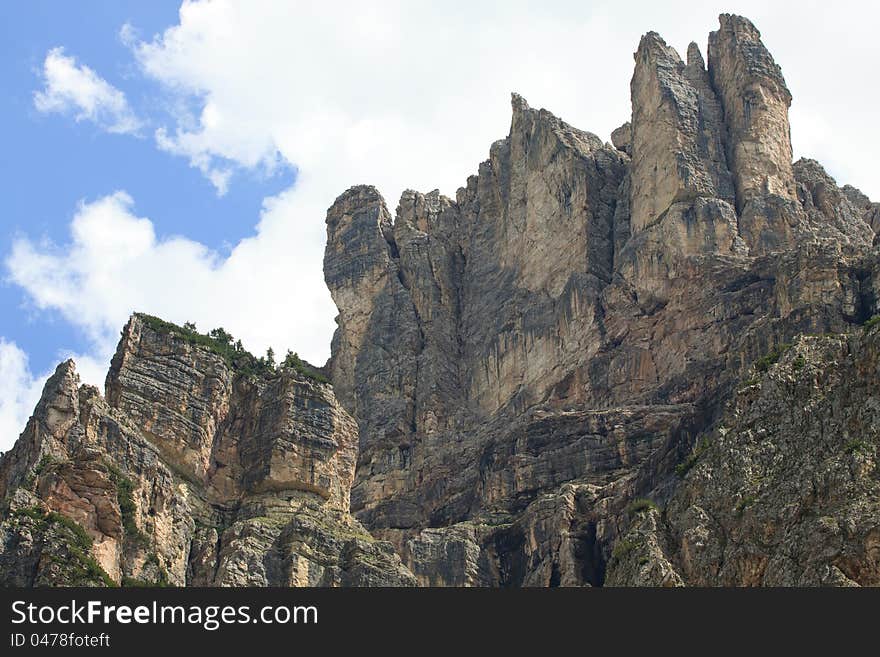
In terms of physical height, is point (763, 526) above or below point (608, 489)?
below

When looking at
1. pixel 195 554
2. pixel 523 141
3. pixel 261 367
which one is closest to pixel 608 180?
pixel 523 141

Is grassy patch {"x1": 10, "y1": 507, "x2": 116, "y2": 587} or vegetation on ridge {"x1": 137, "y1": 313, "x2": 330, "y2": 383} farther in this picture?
vegetation on ridge {"x1": 137, "y1": 313, "x2": 330, "y2": 383}

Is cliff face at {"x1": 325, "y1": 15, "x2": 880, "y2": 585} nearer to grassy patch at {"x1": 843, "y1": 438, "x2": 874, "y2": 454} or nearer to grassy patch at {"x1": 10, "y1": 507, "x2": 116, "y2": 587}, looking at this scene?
grassy patch at {"x1": 843, "y1": 438, "x2": 874, "y2": 454}

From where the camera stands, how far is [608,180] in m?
170

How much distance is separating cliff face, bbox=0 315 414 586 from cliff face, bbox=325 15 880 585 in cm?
1411

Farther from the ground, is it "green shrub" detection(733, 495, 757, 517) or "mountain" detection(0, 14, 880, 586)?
"mountain" detection(0, 14, 880, 586)

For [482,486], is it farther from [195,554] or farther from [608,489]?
[195,554]

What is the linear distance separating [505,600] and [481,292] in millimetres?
107133

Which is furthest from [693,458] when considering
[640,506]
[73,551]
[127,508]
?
[73,551]

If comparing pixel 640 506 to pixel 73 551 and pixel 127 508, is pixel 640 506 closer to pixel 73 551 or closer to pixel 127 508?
pixel 127 508

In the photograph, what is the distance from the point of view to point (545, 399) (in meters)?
155

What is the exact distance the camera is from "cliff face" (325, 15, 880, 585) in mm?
132250

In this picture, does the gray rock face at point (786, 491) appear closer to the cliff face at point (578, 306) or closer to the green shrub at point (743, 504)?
the green shrub at point (743, 504)

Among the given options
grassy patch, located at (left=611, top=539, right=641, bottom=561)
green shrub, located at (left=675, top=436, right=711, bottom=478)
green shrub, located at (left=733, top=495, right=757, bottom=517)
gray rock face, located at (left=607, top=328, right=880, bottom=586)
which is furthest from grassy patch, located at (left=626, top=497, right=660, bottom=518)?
green shrub, located at (left=733, top=495, right=757, bottom=517)
